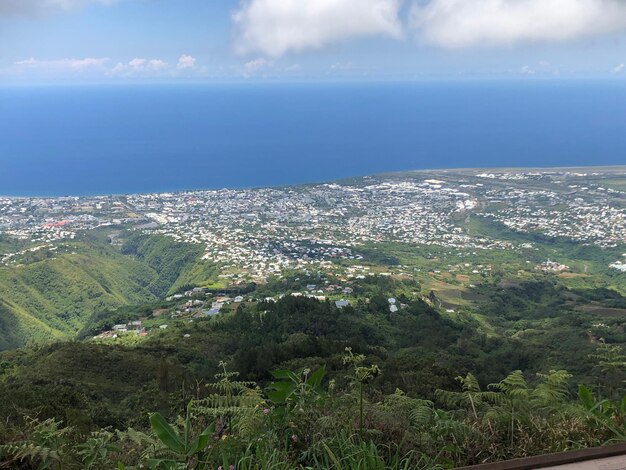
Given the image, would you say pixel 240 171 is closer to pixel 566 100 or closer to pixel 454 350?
pixel 454 350

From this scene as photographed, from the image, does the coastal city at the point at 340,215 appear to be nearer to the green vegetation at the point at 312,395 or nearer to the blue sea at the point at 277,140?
the blue sea at the point at 277,140

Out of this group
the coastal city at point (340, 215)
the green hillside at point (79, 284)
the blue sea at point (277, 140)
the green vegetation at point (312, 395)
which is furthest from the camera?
the blue sea at point (277, 140)

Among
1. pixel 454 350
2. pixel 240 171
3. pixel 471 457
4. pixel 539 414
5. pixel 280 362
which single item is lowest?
pixel 240 171

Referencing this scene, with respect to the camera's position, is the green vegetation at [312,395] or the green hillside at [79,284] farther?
the green hillside at [79,284]

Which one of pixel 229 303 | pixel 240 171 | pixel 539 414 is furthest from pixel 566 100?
pixel 539 414

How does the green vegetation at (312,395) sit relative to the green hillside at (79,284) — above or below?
above

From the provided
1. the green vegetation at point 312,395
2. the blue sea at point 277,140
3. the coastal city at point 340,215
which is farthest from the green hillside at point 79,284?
the blue sea at point 277,140
